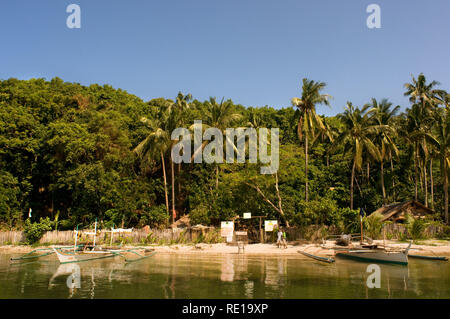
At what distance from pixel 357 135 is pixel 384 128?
2911 mm

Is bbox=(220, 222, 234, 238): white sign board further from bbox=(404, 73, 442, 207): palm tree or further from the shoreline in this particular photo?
bbox=(404, 73, 442, 207): palm tree

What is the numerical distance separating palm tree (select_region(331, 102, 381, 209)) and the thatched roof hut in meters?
3.36

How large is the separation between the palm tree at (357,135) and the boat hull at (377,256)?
10807 mm

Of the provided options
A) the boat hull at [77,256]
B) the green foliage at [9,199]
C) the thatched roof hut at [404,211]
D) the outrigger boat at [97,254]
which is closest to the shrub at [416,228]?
the thatched roof hut at [404,211]

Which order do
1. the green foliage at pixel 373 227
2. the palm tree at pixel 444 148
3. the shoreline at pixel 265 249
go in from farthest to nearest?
the palm tree at pixel 444 148, the green foliage at pixel 373 227, the shoreline at pixel 265 249

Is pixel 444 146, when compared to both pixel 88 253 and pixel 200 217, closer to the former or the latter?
pixel 200 217

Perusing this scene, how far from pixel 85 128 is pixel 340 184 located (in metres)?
23.6

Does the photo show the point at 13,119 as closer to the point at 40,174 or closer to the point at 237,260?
the point at 40,174

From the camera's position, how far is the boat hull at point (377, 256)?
16.4m

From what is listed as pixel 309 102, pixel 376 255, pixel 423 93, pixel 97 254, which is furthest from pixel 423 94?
pixel 97 254

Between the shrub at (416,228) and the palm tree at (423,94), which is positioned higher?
the palm tree at (423,94)

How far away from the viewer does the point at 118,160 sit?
1198 inches

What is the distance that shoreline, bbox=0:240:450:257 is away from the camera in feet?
69.7

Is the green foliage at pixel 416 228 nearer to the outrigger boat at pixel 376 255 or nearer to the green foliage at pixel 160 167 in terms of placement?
the green foliage at pixel 160 167
